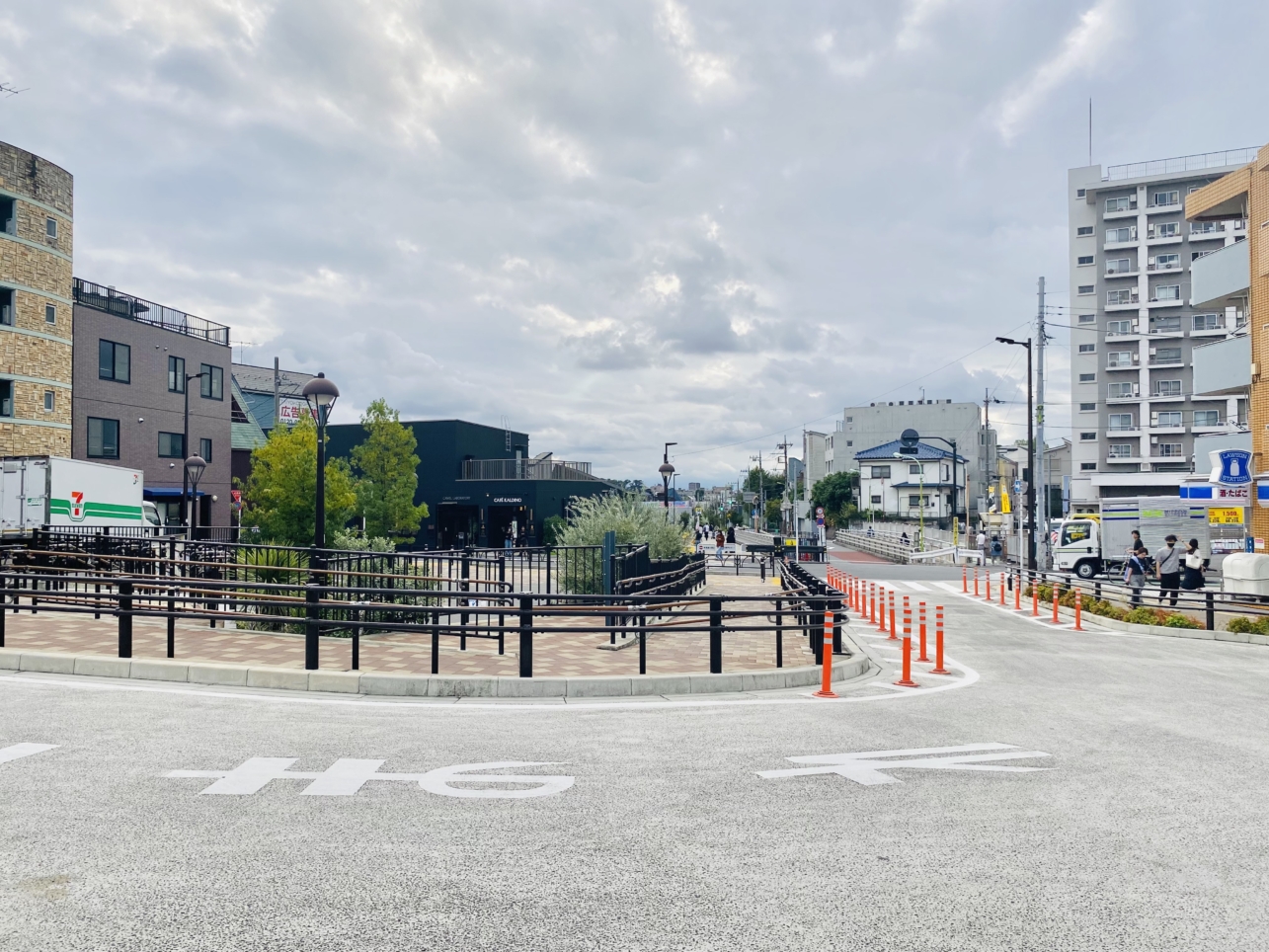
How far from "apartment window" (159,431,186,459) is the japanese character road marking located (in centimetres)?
4310

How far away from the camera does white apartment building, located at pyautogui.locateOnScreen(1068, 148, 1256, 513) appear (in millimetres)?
73750

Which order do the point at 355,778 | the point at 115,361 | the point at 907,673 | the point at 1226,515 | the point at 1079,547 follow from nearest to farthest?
1. the point at 355,778
2. the point at 907,673
3. the point at 1226,515
4. the point at 1079,547
5. the point at 115,361

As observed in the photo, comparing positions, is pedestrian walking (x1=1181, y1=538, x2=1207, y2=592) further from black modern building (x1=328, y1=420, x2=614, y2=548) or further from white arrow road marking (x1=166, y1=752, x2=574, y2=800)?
black modern building (x1=328, y1=420, x2=614, y2=548)

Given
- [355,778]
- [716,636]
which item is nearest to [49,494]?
[716,636]

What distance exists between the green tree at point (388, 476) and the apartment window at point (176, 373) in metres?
9.56

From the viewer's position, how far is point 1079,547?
39062mm

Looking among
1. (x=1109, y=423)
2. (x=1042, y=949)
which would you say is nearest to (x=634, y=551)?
(x=1042, y=949)

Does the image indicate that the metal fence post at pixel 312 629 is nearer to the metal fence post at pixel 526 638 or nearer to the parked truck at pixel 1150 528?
A: the metal fence post at pixel 526 638

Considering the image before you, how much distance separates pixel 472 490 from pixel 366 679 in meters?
49.6

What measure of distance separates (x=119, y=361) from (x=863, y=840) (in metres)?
45.0

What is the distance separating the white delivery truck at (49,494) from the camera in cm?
2325

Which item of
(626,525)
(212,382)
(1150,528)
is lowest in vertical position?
(1150,528)

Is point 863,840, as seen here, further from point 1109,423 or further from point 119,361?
point 1109,423

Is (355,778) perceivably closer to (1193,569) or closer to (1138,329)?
(1193,569)
